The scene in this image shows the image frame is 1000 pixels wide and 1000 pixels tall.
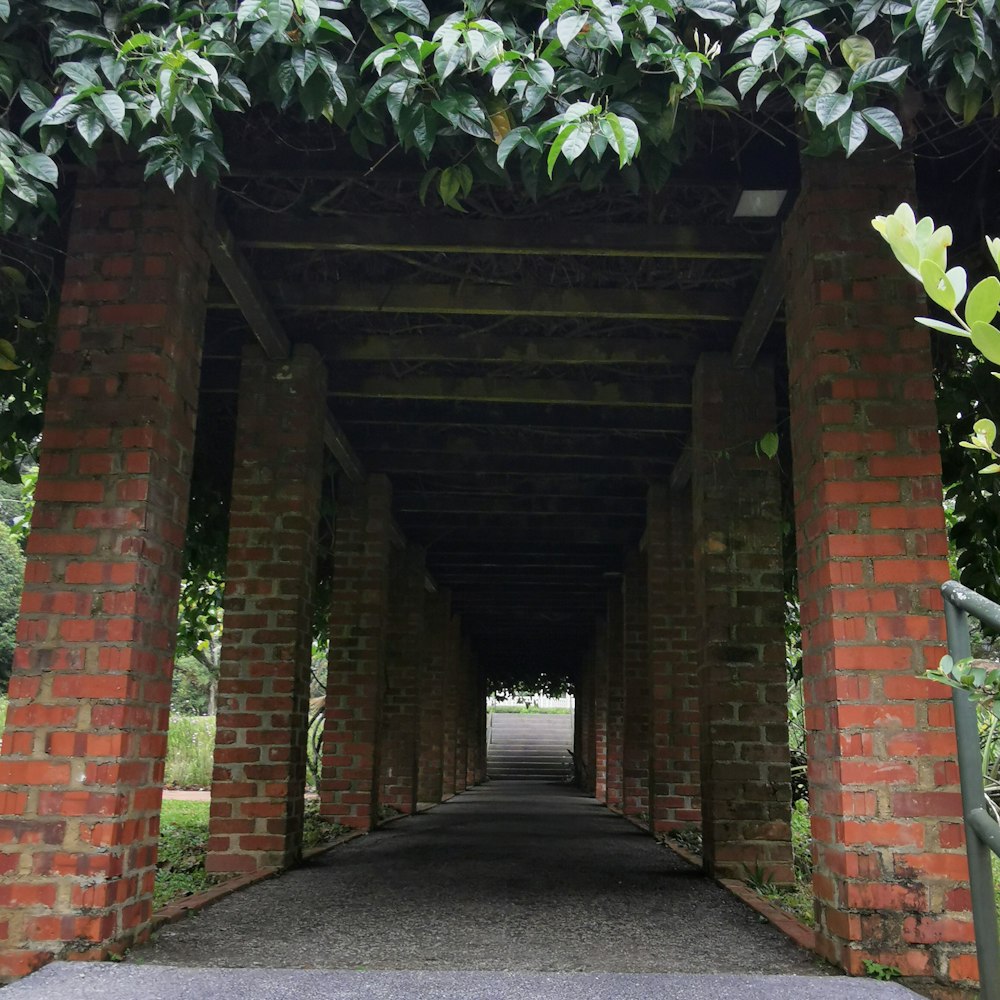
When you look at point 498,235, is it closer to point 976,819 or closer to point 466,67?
point 466,67

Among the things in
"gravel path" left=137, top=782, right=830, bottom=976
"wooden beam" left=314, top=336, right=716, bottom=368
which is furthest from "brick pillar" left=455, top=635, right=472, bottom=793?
"wooden beam" left=314, top=336, right=716, bottom=368

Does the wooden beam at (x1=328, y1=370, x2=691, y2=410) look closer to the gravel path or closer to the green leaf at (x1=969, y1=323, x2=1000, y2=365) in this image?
the gravel path

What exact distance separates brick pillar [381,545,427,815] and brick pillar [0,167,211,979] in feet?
24.1

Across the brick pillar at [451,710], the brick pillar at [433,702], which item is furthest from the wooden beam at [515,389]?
the brick pillar at [451,710]

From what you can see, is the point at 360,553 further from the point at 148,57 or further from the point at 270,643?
the point at 148,57

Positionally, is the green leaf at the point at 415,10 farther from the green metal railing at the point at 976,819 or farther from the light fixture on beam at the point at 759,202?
the green metal railing at the point at 976,819

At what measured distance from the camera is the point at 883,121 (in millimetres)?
2855

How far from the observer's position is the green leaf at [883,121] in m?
2.82

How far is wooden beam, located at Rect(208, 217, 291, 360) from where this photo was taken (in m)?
→ 4.59

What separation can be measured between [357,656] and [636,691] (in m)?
3.49

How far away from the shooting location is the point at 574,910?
15.1 feet

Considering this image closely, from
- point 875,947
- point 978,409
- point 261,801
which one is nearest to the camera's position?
point 875,947

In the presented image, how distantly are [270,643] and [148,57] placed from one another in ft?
12.4

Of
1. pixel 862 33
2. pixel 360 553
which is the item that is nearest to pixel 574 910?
pixel 862 33
